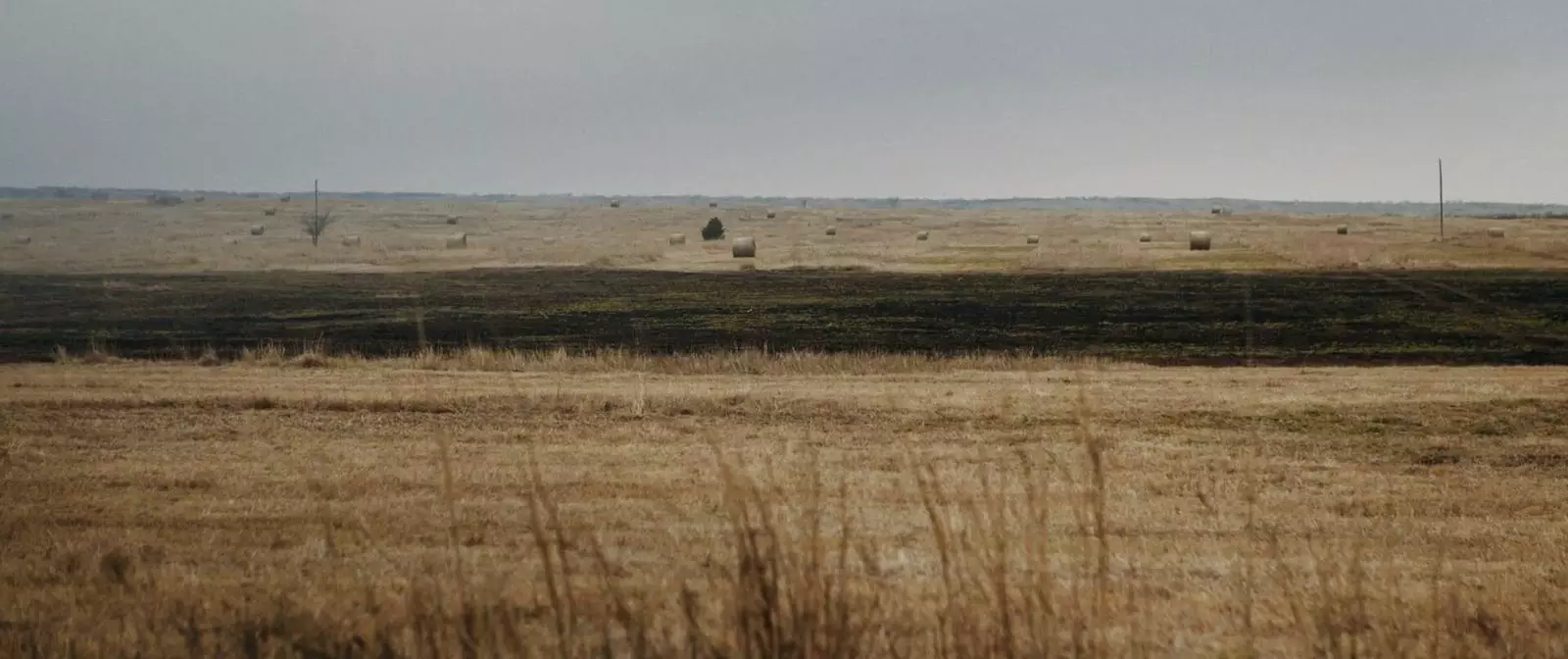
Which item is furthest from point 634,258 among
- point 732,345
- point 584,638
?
point 584,638

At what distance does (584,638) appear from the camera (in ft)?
18.0

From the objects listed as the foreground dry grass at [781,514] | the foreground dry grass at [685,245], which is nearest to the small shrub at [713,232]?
the foreground dry grass at [685,245]

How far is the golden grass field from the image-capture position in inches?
217

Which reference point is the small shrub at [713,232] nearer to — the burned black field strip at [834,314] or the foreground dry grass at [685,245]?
the foreground dry grass at [685,245]

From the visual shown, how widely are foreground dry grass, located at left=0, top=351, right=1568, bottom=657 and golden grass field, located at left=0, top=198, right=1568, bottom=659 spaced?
1.7 inches

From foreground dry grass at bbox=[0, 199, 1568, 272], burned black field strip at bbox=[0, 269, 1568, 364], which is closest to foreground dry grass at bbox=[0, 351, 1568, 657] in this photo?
burned black field strip at bbox=[0, 269, 1568, 364]

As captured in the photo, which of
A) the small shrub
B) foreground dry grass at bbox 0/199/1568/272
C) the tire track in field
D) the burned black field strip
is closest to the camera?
the burned black field strip

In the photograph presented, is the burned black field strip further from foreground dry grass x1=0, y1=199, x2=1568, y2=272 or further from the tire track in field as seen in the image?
foreground dry grass x1=0, y1=199, x2=1568, y2=272

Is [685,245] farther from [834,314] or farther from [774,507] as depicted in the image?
[774,507]

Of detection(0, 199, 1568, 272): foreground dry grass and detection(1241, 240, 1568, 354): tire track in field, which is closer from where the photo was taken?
detection(1241, 240, 1568, 354): tire track in field

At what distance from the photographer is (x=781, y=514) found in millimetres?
7469

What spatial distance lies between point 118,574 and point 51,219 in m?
98.1

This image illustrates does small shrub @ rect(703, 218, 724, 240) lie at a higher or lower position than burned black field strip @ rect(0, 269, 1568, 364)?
higher

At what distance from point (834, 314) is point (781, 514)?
2943cm
